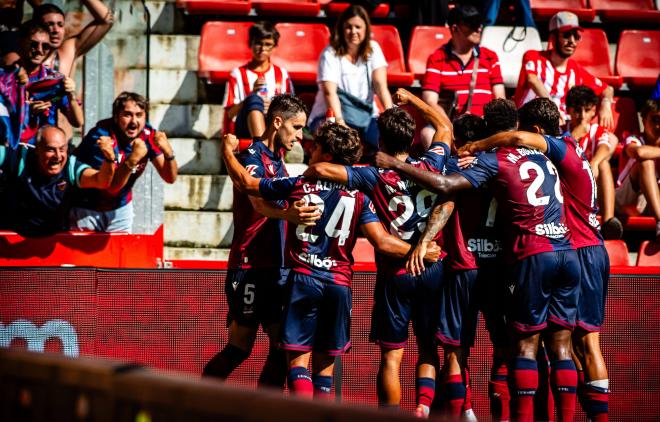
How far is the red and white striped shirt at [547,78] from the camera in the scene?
920 cm

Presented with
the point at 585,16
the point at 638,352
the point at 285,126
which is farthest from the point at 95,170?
the point at 585,16

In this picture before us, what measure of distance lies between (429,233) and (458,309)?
59 cm

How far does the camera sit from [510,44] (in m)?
10.5

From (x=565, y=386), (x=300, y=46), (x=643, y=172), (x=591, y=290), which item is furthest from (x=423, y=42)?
(x=565, y=386)

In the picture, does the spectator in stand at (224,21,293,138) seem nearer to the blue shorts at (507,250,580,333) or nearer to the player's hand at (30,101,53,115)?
the player's hand at (30,101,53,115)

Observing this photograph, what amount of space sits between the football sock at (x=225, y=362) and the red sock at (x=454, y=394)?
4.12ft

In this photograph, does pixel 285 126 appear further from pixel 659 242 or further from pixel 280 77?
pixel 659 242

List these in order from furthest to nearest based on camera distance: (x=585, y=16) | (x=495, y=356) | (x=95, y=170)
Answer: (x=585, y=16) < (x=95, y=170) < (x=495, y=356)

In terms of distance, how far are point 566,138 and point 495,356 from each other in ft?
4.78

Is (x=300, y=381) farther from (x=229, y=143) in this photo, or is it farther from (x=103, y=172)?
(x=103, y=172)

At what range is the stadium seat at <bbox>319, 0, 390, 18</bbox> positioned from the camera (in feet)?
34.9

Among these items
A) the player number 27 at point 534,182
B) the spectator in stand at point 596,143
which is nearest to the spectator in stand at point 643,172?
the spectator in stand at point 596,143

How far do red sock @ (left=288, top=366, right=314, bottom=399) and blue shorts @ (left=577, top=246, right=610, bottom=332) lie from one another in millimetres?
1722

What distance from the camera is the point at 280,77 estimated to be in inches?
359
